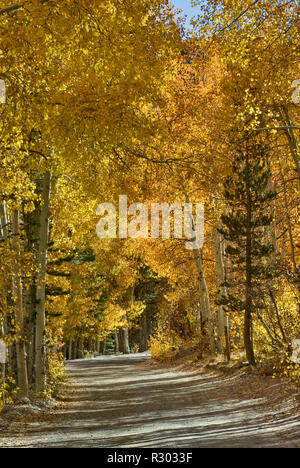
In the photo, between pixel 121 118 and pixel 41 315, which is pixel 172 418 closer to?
pixel 41 315

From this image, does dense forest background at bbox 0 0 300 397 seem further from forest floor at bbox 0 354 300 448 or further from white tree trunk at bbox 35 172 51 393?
forest floor at bbox 0 354 300 448

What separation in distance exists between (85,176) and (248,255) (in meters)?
6.28

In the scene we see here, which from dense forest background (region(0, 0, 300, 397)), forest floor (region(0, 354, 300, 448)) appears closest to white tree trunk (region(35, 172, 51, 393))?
dense forest background (region(0, 0, 300, 397))

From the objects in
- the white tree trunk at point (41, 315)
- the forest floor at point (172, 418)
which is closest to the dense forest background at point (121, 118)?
the white tree trunk at point (41, 315)

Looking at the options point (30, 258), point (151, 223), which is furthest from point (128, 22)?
point (151, 223)

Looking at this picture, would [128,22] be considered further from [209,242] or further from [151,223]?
[209,242]

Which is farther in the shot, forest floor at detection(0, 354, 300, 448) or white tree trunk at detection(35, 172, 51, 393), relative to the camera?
white tree trunk at detection(35, 172, 51, 393)

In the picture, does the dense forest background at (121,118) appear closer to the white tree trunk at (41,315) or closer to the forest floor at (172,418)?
the white tree trunk at (41,315)

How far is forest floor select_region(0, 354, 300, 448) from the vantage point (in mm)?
6777

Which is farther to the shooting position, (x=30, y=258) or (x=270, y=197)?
(x=270, y=197)

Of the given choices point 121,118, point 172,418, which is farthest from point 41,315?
point 121,118
